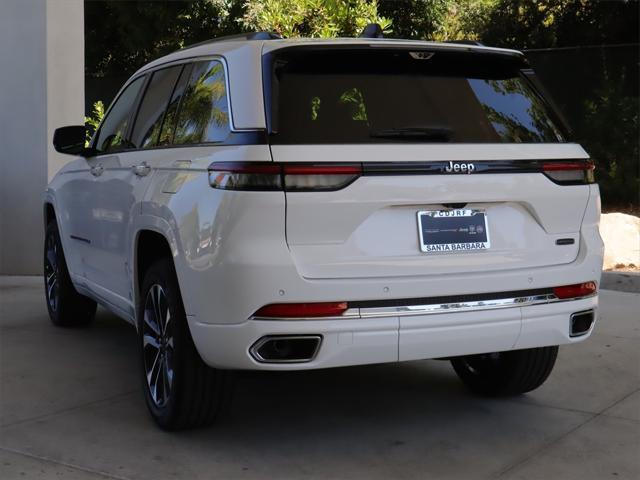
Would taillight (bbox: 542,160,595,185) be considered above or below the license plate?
above

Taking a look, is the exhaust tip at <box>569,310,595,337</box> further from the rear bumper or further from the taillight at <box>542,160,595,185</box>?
the taillight at <box>542,160,595,185</box>

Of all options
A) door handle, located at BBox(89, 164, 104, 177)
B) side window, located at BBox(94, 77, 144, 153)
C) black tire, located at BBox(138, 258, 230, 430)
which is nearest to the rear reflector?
black tire, located at BBox(138, 258, 230, 430)

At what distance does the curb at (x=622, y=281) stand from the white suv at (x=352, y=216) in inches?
180

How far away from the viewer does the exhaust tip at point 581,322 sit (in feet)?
14.7

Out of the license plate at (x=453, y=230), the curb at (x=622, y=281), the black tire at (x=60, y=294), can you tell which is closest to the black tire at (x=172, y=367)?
the license plate at (x=453, y=230)

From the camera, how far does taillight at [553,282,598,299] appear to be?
441cm

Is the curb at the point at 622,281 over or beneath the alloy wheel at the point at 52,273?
beneath

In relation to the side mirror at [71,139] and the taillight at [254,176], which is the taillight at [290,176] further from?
the side mirror at [71,139]

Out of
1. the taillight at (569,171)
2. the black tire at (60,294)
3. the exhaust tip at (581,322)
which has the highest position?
the taillight at (569,171)

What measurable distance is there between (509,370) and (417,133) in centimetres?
158

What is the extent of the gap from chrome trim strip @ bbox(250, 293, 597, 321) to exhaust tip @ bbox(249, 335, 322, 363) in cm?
9

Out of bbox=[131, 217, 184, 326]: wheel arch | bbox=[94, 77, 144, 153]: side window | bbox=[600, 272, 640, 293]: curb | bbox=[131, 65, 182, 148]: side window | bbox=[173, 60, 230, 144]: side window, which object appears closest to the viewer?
bbox=[173, 60, 230, 144]: side window

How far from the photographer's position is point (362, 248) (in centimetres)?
401

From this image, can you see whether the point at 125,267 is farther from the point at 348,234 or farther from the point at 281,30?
the point at 281,30
